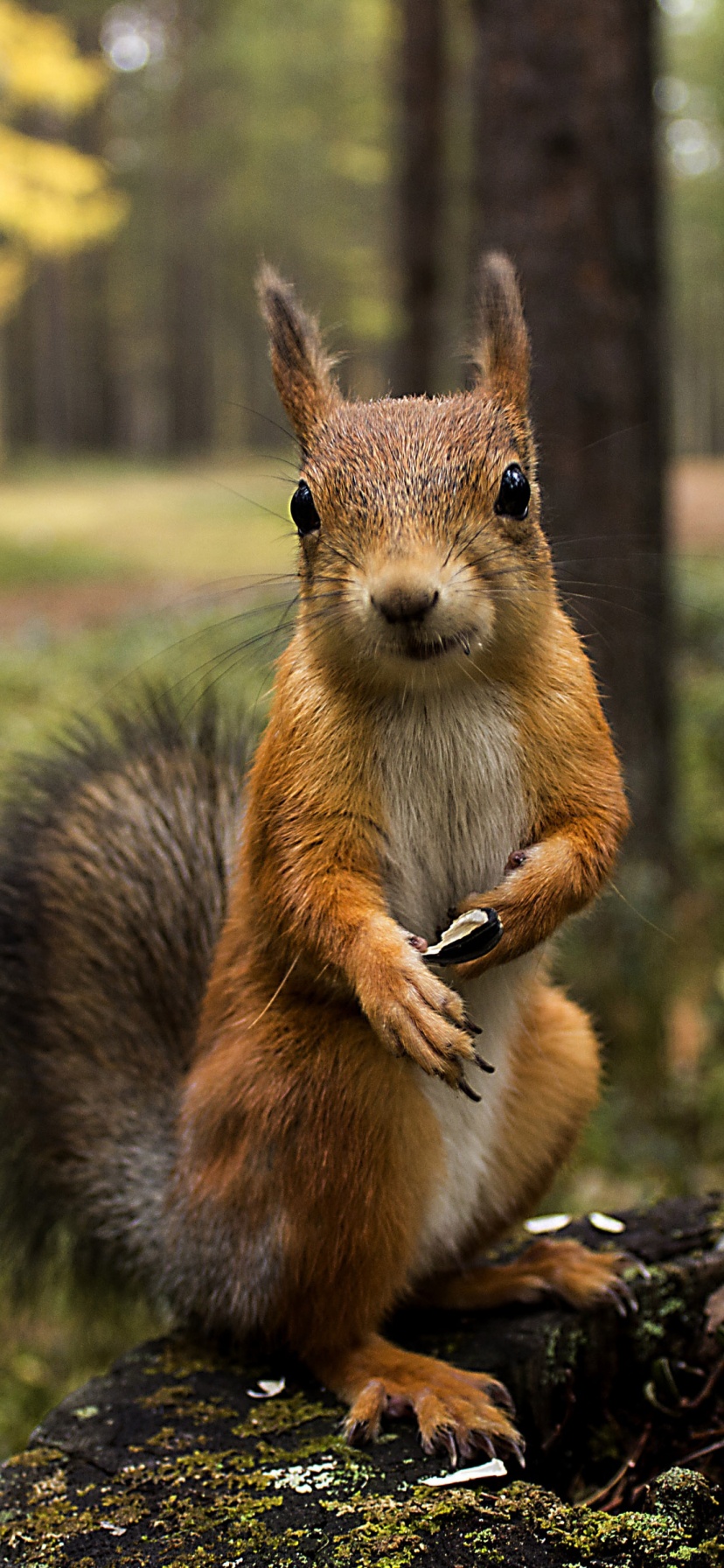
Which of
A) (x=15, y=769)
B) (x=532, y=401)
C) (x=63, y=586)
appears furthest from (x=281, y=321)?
(x=63, y=586)

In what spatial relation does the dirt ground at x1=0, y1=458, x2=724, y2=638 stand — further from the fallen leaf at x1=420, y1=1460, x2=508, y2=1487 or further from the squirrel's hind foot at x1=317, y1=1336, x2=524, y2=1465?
the fallen leaf at x1=420, y1=1460, x2=508, y2=1487

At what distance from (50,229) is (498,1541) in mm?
12865

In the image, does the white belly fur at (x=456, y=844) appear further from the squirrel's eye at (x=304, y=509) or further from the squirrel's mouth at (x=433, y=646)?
the squirrel's eye at (x=304, y=509)

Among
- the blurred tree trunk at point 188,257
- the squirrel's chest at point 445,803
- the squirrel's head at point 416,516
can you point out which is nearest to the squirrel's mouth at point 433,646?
the squirrel's head at point 416,516

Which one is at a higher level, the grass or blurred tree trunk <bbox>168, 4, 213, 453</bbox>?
blurred tree trunk <bbox>168, 4, 213, 453</bbox>

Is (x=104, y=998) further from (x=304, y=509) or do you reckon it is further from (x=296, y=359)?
(x=296, y=359)

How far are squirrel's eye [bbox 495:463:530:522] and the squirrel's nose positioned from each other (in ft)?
0.85

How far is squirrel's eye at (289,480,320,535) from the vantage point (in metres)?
1.72

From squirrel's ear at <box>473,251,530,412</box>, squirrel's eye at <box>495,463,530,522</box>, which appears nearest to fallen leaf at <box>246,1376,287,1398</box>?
squirrel's eye at <box>495,463,530,522</box>

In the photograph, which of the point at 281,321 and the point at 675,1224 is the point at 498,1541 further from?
the point at 281,321

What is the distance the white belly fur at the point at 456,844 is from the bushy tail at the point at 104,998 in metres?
0.49

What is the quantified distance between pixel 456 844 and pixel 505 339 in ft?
2.33

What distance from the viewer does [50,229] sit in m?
12.5

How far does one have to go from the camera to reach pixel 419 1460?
173 cm
